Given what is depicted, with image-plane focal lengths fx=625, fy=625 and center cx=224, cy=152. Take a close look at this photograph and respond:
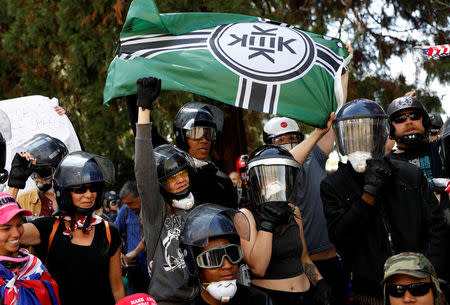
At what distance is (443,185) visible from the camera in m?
4.73

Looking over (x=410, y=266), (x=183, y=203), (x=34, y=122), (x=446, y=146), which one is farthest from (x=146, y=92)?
(x=34, y=122)

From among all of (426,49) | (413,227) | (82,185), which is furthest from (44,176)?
(426,49)

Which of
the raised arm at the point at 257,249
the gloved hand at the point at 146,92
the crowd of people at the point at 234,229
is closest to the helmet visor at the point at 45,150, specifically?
the crowd of people at the point at 234,229

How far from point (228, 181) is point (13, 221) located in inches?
62.2

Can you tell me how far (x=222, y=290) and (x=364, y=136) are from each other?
1.45 m

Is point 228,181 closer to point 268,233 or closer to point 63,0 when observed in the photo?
point 268,233

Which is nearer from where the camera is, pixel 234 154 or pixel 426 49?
pixel 426 49

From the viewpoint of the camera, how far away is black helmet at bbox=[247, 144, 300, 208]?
417 cm

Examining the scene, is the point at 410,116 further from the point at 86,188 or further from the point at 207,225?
the point at 86,188

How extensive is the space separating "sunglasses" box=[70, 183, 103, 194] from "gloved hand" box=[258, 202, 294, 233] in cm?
123

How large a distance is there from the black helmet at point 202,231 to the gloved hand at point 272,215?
0.23 metres

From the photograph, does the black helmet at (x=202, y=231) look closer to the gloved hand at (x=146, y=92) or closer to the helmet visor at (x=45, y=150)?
the gloved hand at (x=146, y=92)

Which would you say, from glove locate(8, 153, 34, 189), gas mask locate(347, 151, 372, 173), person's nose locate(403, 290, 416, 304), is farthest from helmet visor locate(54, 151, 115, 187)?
person's nose locate(403, 290, 416, 304)

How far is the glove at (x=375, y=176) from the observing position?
3908mm
